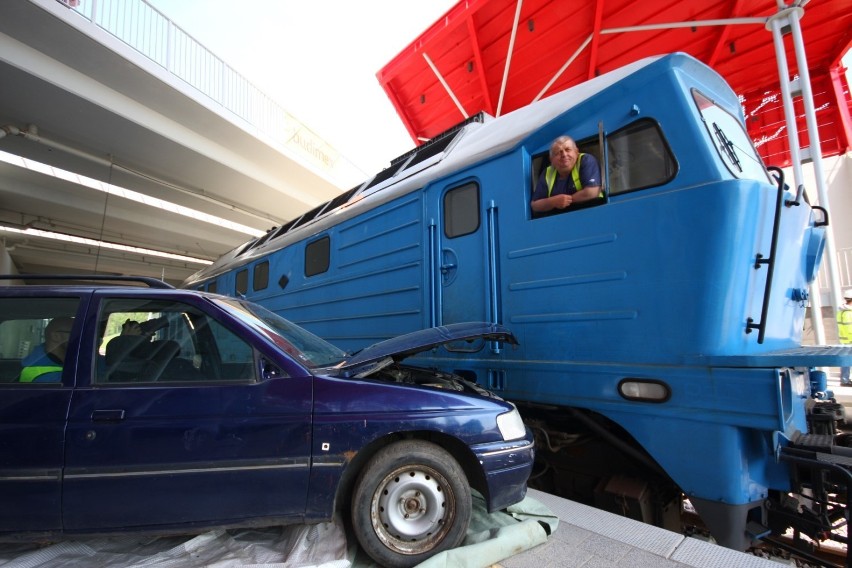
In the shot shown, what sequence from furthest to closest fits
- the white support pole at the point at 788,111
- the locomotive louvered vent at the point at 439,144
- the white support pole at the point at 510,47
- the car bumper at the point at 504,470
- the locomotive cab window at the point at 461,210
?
1. the white support pole at the point at 510,47
2. the white support pole at the point at 788,111
3. the locomotive louvered vent at the point at 439,144
4. the locomotive cab window at the point at 461,210
5. the car bumper at the point at 504,470

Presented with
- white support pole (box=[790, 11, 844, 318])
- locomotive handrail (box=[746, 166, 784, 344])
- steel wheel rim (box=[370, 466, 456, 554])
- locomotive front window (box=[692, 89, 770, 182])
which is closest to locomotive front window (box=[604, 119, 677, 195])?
locomotive front window (box=[692, 89, 770, 182])

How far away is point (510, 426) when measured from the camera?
99.1 inches

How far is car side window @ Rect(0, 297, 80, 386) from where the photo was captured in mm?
2225

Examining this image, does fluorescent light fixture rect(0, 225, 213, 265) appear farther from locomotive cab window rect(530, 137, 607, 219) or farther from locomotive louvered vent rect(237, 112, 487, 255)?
locomotive cab window rect(530, 137, 607, 219)

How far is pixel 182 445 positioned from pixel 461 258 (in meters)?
2.65

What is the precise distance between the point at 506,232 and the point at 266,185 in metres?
10.5

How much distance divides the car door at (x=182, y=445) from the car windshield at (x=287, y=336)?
20 centimetres

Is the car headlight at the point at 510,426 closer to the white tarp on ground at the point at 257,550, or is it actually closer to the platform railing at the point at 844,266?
the white tarp on ground at the point at 257,550

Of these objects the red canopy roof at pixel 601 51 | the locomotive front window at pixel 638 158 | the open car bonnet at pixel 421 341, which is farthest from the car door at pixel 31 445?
the red canopy roof at pixel 601 51

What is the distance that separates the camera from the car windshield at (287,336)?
8.25ft

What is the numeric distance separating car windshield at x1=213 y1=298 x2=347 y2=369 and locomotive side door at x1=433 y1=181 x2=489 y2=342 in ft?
4.23

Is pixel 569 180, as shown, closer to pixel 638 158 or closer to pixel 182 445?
pixel 638 158

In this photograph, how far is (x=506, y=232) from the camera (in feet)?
12.0

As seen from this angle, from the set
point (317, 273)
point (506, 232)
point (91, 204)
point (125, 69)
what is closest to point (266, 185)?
point (125, 69)
